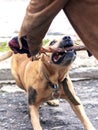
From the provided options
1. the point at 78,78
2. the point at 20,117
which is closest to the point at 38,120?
the point at 20,117

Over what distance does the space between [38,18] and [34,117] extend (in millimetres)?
A: 3033

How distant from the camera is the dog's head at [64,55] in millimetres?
4355

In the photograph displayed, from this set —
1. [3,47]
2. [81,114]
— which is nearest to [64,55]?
[81,114]

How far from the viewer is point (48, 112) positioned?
5.44m

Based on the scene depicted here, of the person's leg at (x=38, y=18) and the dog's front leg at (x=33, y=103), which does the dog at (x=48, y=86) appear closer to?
the dog's front leg at (x=33, y=103)

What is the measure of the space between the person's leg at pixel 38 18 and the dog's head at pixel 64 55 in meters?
2.20

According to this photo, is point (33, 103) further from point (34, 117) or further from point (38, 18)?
point (38, 18)

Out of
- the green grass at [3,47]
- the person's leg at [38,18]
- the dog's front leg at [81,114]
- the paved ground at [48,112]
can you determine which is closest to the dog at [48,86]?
the dog's front leg at [81,114]

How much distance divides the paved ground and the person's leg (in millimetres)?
2956

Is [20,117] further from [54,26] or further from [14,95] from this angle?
[54,26]

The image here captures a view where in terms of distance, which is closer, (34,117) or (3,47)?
(34,117)

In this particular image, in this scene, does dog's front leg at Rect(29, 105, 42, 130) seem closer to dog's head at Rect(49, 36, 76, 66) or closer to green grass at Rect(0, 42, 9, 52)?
→ dog's head at Rect(49, 36, 76, 66)

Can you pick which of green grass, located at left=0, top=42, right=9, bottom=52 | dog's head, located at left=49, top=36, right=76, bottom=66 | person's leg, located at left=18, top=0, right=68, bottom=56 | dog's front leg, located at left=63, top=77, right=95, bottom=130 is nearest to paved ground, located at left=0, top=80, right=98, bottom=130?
dog's front leg, located at left=63, top=77, right=95, bottom=130

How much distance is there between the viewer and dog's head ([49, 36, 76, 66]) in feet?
14.3
